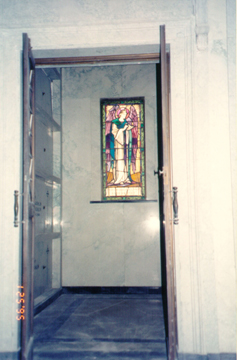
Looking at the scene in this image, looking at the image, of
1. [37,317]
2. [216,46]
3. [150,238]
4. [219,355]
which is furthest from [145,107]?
[219,355]

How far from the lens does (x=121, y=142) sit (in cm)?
547

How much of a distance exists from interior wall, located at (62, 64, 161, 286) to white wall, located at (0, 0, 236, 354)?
2.50 m

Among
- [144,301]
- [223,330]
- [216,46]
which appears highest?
[216,46]

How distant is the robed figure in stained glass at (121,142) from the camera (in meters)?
5.43

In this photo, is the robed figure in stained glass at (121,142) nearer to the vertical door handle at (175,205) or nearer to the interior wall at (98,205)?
the interior wall at (98,205)

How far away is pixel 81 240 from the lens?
5.21 metres

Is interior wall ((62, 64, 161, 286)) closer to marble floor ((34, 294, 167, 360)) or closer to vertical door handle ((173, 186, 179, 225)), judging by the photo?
marble floor ((34, 294, 167, 360))

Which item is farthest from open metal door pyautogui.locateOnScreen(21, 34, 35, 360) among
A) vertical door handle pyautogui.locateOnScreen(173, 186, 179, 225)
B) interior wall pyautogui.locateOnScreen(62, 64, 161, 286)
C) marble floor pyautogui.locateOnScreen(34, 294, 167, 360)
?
interior wall pyautogui.locateOnScreen(62, 64, 161, 286)

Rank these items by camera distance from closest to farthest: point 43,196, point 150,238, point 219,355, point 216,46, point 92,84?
point 219,355 < point 216,46 < point 43,196 < point 150,238 < point 92,84

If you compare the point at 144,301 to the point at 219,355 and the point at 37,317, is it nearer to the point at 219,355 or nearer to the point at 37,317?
the point at 37,317

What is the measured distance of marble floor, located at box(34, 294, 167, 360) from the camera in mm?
2797

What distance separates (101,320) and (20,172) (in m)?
1.95

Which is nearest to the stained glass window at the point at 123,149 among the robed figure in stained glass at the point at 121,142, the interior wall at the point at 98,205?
the robed figure in stained glass at the point at 121,142

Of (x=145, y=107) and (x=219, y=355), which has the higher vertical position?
(x=145, y=107)
